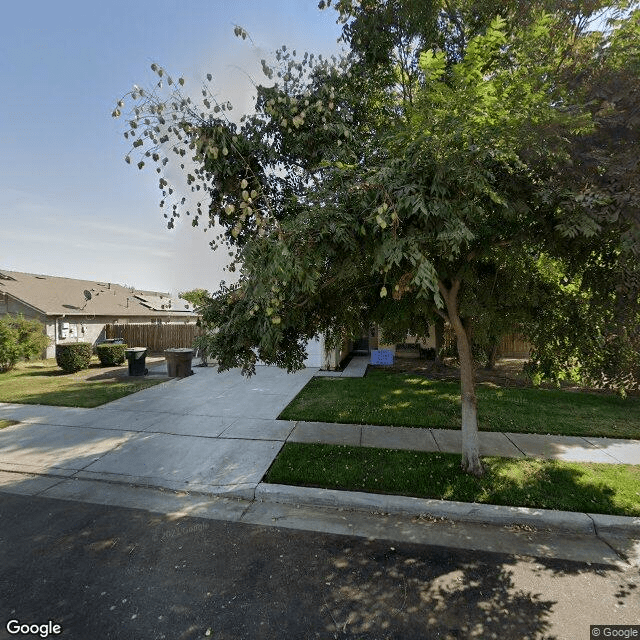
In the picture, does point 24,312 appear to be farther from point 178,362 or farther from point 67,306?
point 178,362

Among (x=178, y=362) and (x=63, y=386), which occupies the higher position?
(x=178, y=362)

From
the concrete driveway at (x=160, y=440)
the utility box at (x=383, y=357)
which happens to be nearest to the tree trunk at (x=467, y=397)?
the concrete driveway at (x=160, y=440)

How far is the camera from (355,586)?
10.8 ft

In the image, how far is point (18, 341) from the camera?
1507cm

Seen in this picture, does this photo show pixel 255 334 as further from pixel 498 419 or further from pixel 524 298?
pixel 498 419

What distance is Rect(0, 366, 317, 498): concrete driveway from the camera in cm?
539

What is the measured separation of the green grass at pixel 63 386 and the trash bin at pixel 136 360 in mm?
683

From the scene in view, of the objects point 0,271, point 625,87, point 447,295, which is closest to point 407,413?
point 447,295

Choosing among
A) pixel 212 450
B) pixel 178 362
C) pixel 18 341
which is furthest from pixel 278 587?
pixel 18 341

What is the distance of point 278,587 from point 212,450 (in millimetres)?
3317

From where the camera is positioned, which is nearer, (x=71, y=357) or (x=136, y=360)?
(x=136, y=360)

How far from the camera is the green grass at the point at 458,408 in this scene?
24.3 feet

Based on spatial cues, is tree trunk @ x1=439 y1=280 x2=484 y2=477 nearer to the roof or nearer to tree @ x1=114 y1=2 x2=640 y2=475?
tree @ x1=114 y1=2 x2=640 y2=475

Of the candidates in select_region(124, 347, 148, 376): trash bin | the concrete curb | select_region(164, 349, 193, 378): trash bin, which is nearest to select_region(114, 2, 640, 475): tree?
the concrete curb
